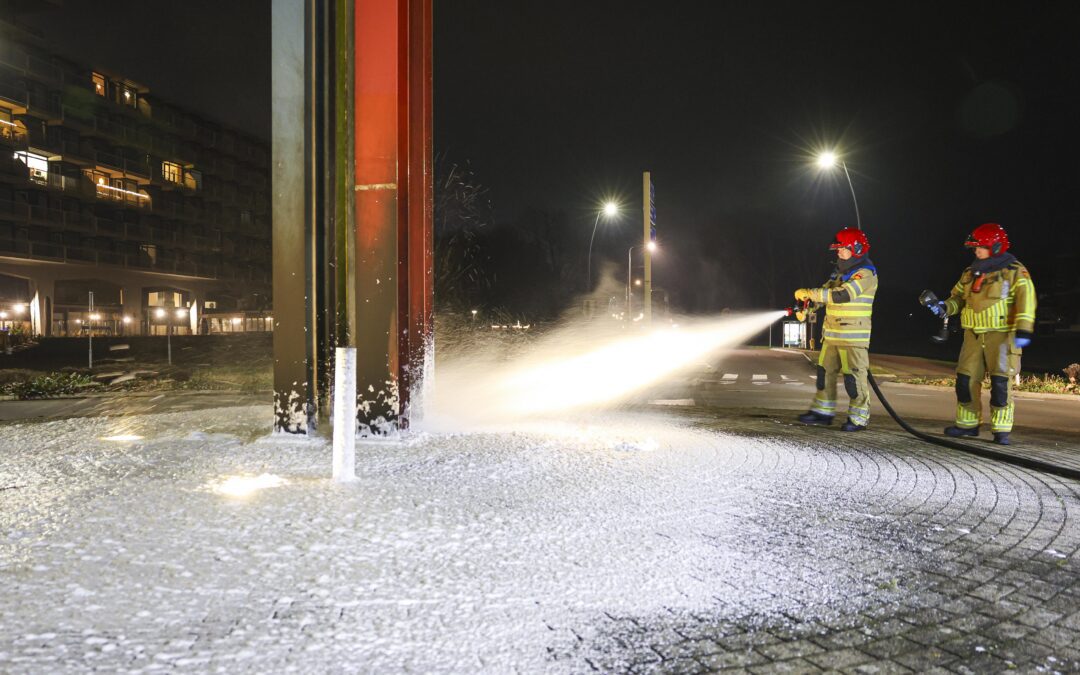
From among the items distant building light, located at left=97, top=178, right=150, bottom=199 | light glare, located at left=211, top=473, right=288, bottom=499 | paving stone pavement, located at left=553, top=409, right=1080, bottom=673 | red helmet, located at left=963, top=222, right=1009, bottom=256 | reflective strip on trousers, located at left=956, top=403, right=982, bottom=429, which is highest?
distant building light, located at left=97, top=178, right=150, bottom=199

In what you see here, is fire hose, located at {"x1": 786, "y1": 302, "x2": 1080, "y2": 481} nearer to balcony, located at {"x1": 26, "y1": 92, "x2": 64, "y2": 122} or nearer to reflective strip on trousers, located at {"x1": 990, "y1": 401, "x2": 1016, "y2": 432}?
reflective strip on trousers, located at {"x1": 990, "y1": 401, "x2": 1016, "y2": 432}

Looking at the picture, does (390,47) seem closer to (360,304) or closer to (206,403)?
(360,304)

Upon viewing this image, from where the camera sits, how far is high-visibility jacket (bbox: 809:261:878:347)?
788cm

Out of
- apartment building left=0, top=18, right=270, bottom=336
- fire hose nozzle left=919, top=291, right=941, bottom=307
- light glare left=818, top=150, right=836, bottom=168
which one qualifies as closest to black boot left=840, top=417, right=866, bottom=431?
fire hose nozzle left=919, top=291, right=941, bottom=307

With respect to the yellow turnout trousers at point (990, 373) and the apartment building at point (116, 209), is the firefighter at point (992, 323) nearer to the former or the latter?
the yellow turnout trousers at point (990, 373)

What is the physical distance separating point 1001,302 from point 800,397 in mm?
6050

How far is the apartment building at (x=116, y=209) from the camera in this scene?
4262 cm

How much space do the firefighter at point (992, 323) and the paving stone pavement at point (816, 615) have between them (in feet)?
9.11

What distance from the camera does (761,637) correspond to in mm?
2740

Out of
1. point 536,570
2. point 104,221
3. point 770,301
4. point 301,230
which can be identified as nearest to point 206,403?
point 301,230

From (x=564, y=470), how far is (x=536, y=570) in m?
2.23

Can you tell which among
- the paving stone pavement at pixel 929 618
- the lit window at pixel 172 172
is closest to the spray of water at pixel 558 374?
the paving stone pavement at pixel 929 618

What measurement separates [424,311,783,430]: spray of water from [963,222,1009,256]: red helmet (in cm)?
508

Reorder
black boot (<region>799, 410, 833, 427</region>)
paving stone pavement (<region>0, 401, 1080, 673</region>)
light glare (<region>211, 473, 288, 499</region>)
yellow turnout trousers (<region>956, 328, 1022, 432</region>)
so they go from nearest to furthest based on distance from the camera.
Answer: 1. paving stone pavement (<region>0, 401, 1080, 673</region>)
2. light glare (<region>211, 473, 288, 499</region>)
3. yellow turnout trousers (<region>956, 328, 1022, 432</region>)
4. black boot (<region>799, 410, 833, 427</region>)
